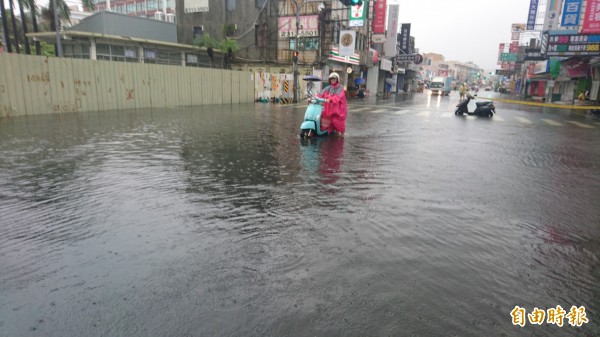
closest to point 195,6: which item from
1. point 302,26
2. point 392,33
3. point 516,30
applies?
point 302,26

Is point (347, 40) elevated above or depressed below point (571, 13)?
below

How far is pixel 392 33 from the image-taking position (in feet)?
178

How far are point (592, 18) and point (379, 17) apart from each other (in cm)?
2975

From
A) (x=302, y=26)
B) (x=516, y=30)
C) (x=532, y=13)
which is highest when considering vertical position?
(x=516, y=30)

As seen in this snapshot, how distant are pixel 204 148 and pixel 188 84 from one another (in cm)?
1441

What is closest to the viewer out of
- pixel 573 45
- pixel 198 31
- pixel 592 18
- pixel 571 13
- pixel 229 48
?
pixel 592 18

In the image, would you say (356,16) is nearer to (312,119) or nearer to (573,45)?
(573,45)

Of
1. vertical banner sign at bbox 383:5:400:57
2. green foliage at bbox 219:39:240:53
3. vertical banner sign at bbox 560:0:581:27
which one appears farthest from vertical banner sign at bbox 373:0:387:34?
vertical banner sign at bbox 560:0:581:27

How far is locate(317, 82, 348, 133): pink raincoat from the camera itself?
428 inches

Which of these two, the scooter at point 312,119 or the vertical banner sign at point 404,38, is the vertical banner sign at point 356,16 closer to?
the scooter at point 312,119

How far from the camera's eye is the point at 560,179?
7074 millimetres

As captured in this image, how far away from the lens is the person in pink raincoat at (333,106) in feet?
35.5

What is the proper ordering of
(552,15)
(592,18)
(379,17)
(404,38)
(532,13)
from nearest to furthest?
(592,18)
(552,15)
(532,13)
(379,17)
(404,38)

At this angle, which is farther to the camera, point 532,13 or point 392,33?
point 392,33
